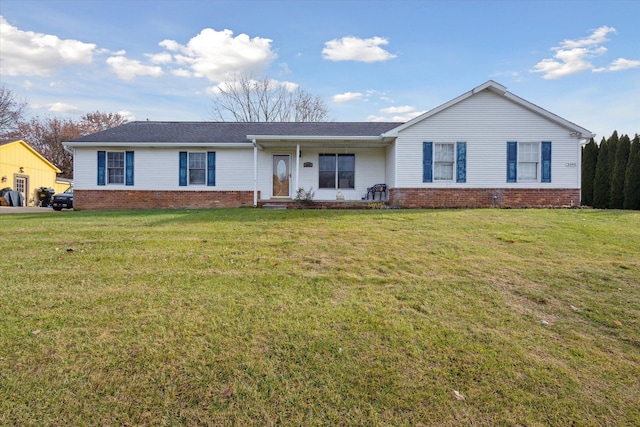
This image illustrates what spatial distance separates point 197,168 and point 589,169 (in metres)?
18.9

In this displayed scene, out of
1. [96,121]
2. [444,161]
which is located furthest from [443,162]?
[96,121]

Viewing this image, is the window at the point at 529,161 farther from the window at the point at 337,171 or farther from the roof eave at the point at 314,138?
the window at the point at 337,171

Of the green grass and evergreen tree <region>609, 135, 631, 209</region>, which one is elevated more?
evergreen tree <region>609, 135, 631, 209</region>

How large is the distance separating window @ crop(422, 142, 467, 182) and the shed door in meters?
5.68

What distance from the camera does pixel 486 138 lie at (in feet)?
41.8

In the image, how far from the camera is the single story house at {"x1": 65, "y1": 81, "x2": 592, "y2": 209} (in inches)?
498

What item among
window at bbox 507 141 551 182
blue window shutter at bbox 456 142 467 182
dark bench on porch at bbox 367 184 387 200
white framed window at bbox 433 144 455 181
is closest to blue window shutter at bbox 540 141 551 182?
window at bbox 507 141 551 182

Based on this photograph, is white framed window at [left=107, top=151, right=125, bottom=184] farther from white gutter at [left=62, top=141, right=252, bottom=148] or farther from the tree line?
the tree line

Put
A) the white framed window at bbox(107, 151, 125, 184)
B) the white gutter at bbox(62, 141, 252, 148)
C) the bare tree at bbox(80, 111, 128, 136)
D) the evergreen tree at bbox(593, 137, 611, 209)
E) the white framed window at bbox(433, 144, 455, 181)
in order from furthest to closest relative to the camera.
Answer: the bare tree at bbox(80, 111, 128, 136) < the evergreen tree at bbox(593, 137, 611, 209) < the white framed window at bbox(107, 151, 125, 184) < the white gutter at bbox(62, 141, 252, 148) < the white framed window at bbox(433, 144, 455, 181)

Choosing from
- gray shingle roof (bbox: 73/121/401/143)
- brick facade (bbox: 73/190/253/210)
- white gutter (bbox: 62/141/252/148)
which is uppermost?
gray shingle roof (bbox: 73/121/401/143)

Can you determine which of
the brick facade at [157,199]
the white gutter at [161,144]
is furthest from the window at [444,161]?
the brick facade at [157,199]

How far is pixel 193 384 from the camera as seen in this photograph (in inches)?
104

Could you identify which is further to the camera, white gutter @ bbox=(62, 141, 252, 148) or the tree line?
the tree line

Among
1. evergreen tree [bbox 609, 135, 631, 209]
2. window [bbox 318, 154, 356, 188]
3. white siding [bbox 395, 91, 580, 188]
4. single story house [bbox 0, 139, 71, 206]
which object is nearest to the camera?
white siding [bbox 395, 91, 580, 188]
